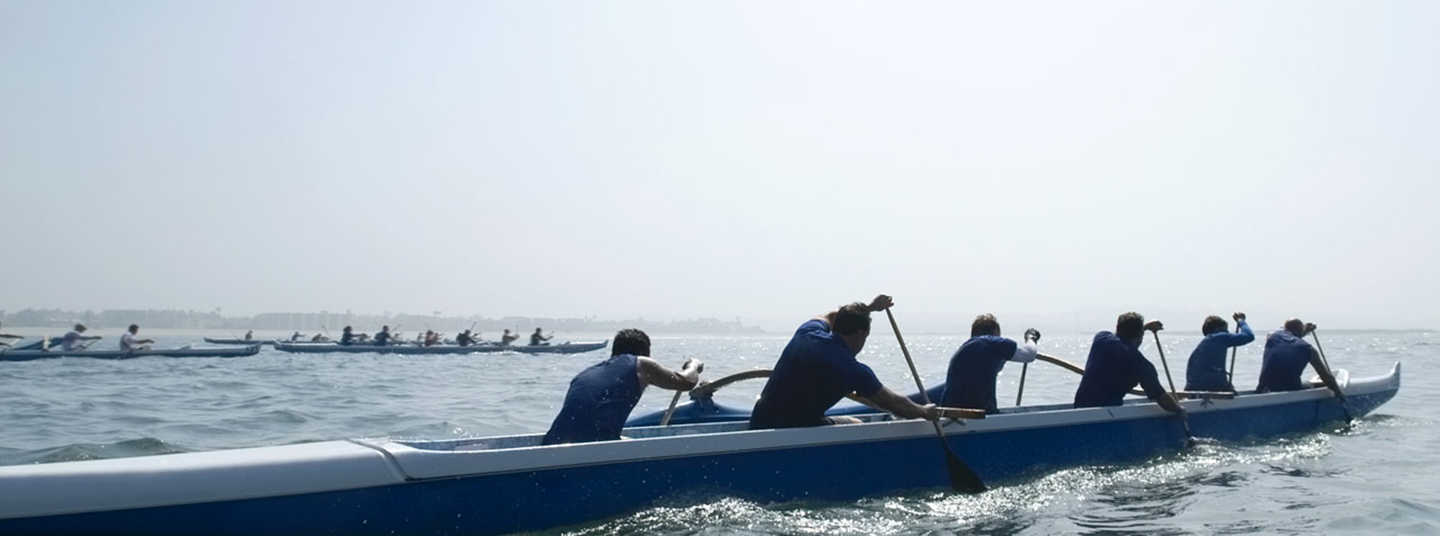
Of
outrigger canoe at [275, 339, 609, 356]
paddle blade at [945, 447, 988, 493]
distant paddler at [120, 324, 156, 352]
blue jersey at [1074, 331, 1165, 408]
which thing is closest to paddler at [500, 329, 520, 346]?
outrigger canoe at [275, 339, 609, 356]

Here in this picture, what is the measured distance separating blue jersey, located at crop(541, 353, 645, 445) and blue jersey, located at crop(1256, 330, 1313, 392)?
354 inches

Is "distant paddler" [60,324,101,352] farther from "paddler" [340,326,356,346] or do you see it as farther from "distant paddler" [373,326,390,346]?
"distant paddler" [373,326,390,346]

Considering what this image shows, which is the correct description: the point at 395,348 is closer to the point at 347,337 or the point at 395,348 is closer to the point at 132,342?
the point at 347,337

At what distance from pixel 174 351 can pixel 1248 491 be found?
30469mm

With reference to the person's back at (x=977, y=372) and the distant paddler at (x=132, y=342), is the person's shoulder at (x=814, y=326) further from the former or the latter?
the distant paddler at (x=132, y=342)

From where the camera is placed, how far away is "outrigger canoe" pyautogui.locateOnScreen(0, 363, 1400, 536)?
4391mm

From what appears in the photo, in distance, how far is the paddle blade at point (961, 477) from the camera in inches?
282

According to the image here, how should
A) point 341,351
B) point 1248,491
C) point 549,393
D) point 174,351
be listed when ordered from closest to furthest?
point 1248,491
point 549,393
point 174,351
point 341,351

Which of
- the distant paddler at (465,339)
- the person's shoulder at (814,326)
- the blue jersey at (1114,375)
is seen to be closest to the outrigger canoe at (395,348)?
the distant paddler at (465,339)

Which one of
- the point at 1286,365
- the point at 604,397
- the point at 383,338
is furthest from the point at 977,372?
the point at 383,338

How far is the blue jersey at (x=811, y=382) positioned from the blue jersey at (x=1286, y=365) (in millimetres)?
7621

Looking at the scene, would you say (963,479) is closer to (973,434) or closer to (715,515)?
(973,434)

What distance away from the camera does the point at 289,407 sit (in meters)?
15.6

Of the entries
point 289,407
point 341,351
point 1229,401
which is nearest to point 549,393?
point 289,407
